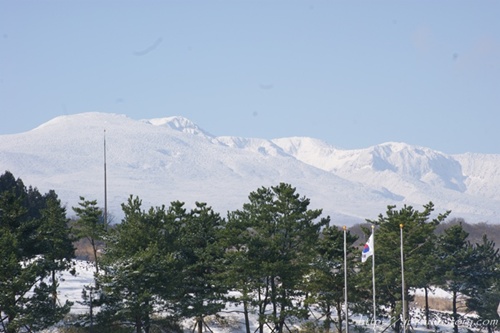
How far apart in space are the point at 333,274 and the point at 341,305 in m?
7.19

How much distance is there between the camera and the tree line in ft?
198

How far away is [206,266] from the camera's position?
68.6 m

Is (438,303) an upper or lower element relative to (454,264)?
lower

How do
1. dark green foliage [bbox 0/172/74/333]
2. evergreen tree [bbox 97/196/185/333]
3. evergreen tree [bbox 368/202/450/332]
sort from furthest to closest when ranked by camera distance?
evergreen tree [bbox 368/202/450/332] → evergreen tree [bbox 97/196/185/333] → dark green foliage [bbox 0/172/74/333]

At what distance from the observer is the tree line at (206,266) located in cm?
6038

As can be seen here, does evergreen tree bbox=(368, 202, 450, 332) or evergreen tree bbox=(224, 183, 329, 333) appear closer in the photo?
evergreen tree bbox=(224, 183, 329, 333)

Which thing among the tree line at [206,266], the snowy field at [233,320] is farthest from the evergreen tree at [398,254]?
the snowy field at [233,320]

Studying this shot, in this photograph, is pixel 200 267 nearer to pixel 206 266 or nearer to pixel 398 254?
pixel 206 266

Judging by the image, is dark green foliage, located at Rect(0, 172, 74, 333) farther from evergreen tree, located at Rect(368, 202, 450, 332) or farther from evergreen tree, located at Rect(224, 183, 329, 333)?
evergreen tree, located at Rect(368, 202, 450, 332)

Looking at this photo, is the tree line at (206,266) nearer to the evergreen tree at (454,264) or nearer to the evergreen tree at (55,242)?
the evergreen tree at (55,242)

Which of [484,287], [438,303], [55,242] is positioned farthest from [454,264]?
[55,242]

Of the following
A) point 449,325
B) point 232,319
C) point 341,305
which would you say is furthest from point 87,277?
point 449,325

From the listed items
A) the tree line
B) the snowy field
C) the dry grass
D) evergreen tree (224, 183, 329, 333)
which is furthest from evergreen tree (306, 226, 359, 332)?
the dry grass

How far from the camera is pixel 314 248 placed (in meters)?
72.8
